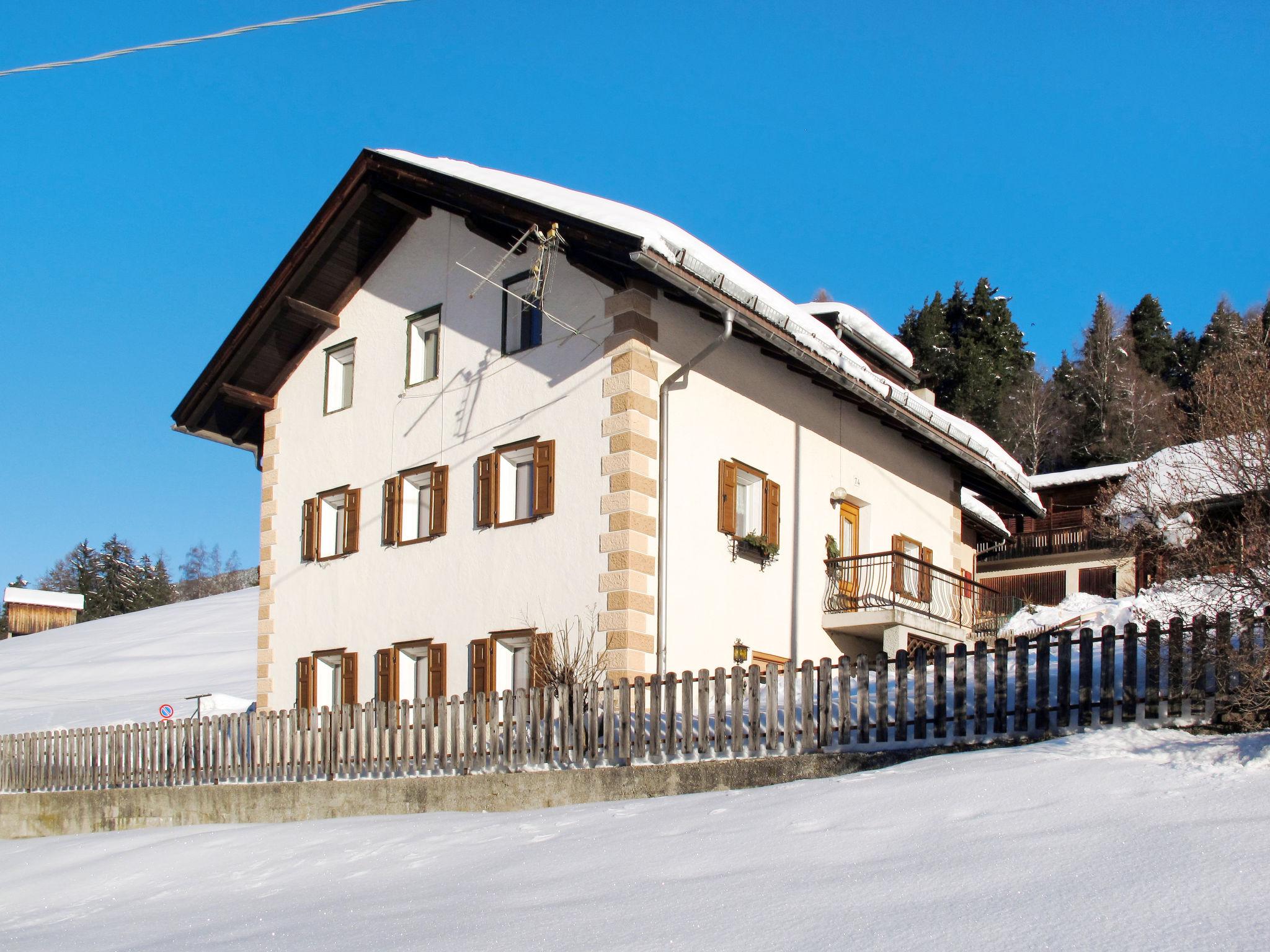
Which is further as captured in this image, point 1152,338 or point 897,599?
point 1152,338

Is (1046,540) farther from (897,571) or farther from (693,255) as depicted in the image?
(693,255)

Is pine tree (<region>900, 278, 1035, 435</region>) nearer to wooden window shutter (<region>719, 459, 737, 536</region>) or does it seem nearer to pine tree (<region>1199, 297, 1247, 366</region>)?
pine tree (<region>1199, 297, 1247, 366</region>)

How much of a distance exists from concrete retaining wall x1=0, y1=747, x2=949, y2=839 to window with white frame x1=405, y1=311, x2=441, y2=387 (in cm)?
624

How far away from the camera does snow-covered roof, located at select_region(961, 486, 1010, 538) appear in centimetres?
2553

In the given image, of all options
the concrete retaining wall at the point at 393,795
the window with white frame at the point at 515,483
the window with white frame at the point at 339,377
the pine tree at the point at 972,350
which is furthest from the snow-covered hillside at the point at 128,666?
the pine tree at the point at 972,350

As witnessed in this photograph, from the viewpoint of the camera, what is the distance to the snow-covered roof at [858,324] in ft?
76.9

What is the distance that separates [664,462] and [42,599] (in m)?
56.6

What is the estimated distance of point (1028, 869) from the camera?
6500 millimetres

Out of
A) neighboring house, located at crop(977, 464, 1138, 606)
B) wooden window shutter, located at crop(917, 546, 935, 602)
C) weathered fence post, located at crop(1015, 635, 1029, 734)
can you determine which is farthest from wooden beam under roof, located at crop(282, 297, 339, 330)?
neighboring house, located at crop(977, 464, 1138, 606)

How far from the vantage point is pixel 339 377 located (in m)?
20.6

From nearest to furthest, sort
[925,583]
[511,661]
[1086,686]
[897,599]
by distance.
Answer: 1. [1086,686]
2. [511,661]
3. [897,599]
4. [925,583]

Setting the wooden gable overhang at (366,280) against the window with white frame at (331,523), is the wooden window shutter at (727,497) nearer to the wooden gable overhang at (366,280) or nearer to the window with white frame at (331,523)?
the wooden gable overhang at (366,280)

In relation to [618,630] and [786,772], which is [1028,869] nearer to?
[786,772]

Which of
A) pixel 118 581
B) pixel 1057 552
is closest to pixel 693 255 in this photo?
pixel 1057 552
